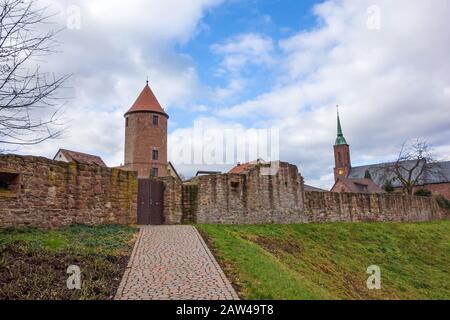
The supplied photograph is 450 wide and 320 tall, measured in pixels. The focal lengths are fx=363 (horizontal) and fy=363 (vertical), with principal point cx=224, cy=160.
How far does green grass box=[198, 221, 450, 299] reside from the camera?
756cm

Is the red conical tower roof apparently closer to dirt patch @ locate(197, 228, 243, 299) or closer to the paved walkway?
the paved walkway

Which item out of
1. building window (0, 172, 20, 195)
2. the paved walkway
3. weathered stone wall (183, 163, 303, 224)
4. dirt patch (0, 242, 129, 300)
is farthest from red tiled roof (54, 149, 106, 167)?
A: dirt patch (0, 242, 129, 300)

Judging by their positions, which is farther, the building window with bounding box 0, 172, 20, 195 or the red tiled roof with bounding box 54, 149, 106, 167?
the red tiled roof with bounding box 54, 149, 106, 167

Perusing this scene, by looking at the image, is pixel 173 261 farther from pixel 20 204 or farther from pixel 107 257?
pixel 20 204

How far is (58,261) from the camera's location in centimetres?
768

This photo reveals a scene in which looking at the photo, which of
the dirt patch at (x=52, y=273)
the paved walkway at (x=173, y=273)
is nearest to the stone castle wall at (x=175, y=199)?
the dirt patch at (x=52, y=273)

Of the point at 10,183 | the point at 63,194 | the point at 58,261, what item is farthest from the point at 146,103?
the point at 58,261

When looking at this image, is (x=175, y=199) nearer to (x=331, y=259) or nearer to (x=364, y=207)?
(x=331, y=259)

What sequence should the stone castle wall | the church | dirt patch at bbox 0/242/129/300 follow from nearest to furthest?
1. dirt patch at bbox 0/242/129/300
2. the stone castle wall
3. the church

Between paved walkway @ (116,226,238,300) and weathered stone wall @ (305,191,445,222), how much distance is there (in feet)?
43.9

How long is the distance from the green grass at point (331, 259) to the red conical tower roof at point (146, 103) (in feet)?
92.9

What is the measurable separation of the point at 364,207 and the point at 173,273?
72.0ft

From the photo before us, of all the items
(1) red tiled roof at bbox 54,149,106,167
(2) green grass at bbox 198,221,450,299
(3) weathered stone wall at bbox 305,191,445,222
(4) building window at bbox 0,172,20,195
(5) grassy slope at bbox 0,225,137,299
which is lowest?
(2) green grass at bbox 198,221,450,299
